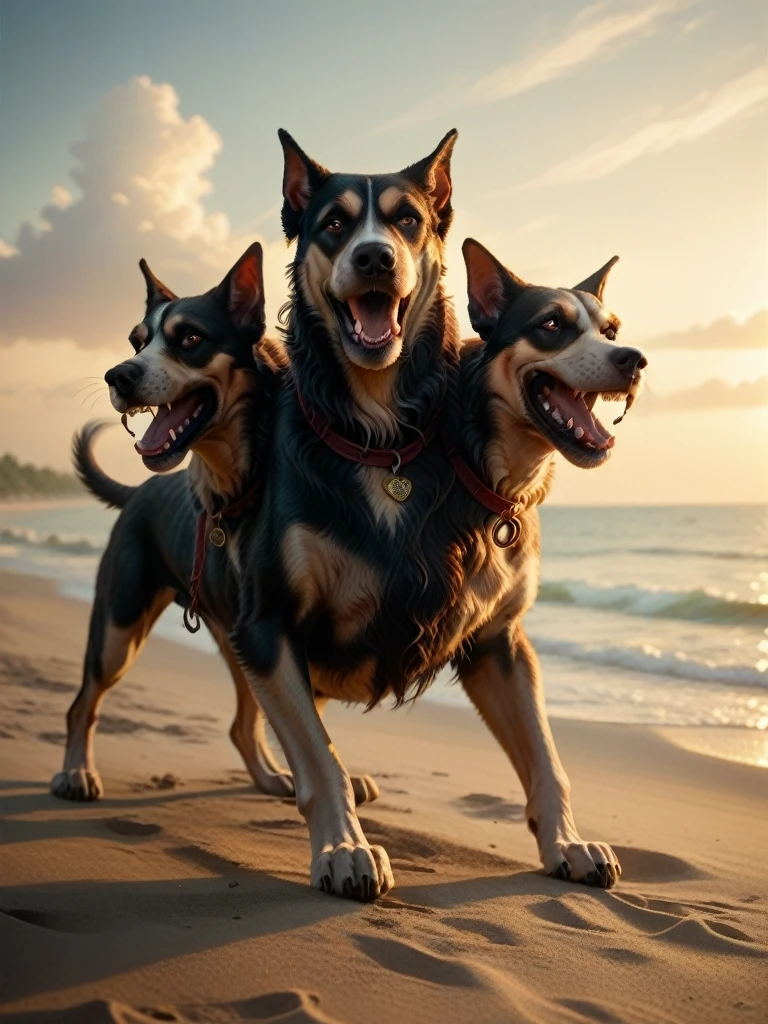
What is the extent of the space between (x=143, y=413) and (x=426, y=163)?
1.19m

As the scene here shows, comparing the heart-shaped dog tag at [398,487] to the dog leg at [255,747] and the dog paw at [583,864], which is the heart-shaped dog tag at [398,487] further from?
the dog leg at [255,747]

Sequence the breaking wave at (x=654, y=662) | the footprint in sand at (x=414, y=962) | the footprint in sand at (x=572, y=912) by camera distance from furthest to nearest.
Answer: the breaking wave at (x=654, y=662)
the footprint in sand at (x=572, y=912)
the footprint in sand at (x=414, y=962)

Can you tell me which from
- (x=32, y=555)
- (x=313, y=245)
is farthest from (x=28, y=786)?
(x=32, y=555)

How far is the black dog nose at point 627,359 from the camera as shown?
3.28 m

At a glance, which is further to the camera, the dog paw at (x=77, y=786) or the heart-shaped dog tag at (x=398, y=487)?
the dog paw at (x=77, y=786)

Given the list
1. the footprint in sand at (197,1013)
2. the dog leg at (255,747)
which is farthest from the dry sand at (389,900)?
the dog leg at (255,747)

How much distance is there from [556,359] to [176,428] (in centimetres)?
120

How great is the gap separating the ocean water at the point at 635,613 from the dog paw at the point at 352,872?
11.8 feet

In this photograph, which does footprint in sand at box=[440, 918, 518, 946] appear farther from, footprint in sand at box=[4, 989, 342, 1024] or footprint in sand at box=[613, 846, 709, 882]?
footprint in sand at box=[613, 846, 709, 882]

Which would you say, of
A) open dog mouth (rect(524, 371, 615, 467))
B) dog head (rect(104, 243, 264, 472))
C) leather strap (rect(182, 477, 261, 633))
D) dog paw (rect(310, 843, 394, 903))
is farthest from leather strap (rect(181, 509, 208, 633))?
open dog mouth (rect(524, 371, 615, 467))

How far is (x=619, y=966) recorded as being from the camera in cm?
268

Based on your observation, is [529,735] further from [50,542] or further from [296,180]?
[50,542]

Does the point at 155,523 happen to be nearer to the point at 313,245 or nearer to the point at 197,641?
the point at 313,245

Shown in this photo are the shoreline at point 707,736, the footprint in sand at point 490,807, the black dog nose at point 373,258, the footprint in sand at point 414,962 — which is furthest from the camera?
the shoreline at point 707,736
